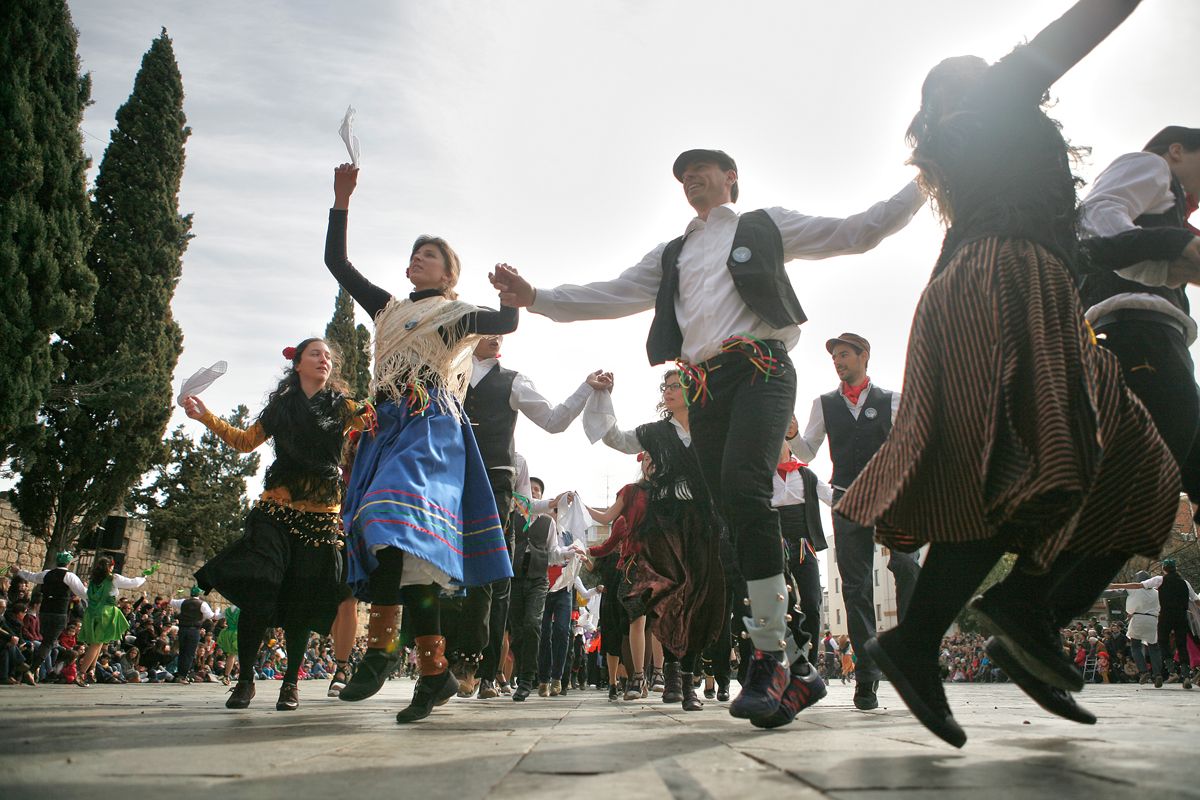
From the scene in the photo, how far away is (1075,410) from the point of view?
2.14 metres

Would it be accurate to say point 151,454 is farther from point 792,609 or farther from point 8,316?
point 792,609

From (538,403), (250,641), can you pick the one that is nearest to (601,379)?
(538,403)

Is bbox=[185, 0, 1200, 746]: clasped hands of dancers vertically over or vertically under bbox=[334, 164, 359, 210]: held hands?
under

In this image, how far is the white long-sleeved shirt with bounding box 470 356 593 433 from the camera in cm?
583

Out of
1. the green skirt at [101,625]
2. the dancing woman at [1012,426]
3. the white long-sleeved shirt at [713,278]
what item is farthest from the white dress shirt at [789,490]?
the green skirt at [101,625]

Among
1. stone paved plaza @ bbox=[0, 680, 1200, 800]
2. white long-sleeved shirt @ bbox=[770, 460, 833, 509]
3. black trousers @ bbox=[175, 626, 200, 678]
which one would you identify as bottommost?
black trousers @ bbox=[175, 626, 200, 678]

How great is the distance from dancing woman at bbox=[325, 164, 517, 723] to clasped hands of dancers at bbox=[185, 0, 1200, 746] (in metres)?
0.01

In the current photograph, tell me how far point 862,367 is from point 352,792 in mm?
5267

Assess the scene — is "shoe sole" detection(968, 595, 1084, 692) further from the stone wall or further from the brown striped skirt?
the stone wall

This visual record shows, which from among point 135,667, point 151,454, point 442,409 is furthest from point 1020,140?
point 151,454

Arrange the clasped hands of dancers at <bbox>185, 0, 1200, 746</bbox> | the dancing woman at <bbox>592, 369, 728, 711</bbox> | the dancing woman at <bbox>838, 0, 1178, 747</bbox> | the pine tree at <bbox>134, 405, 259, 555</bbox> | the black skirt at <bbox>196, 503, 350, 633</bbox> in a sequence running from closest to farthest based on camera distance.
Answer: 1. the dancing woman at <bbox>838, 0, 1178, 747</bbox>
2. the clasped hands of dancers at <bbox>185, 0, 1200, 746</bbox>
3. the black skirt at <bbox>196, 503, 350, 633</bbox>
4. the dancing woman at <bbox>592, 369, 728, 711</bbox>
5. the pine tree at <bbox>134, 405, 259, 555</bbox>

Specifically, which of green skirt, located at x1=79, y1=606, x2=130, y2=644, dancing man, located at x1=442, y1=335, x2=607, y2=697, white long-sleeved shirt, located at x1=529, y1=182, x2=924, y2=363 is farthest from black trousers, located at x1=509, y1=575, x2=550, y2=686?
green skirt, located at x1=79, y1=606, x2=130, y2=644

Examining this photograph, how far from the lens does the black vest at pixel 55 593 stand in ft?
38.4

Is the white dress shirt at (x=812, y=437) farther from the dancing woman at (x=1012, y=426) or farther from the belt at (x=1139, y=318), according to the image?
the dancing woman at (x=1012, y=426)
